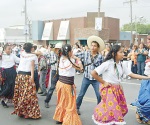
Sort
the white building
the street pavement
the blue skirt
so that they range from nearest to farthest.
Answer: the blue skirt
the street pavement
the white building

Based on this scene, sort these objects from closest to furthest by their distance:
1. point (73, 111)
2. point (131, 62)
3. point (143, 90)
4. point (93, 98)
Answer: point (73, 111) → point (143, 90) → point (93, 98) → point (131, 62)

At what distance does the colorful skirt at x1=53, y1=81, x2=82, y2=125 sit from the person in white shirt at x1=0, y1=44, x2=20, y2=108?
7.56ft

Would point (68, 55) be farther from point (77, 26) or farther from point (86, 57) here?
point (77, 26)

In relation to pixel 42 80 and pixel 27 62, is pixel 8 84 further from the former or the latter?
pixel 42 80

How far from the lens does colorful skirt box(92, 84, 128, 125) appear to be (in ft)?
16.1

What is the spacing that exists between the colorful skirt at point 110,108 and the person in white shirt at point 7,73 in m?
3.55

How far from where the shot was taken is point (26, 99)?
6.63 meters

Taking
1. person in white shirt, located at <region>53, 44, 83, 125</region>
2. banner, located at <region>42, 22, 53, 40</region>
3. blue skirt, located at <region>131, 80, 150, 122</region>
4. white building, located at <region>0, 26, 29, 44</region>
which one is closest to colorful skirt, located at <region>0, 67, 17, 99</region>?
person in white shirt, located at <region>53, 44, 83, 125</region>

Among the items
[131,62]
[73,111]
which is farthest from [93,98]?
[131,62]

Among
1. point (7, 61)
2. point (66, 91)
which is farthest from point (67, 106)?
point (7, 61)

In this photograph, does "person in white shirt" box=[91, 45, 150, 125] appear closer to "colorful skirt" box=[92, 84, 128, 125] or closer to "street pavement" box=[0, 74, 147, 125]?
"colorful skirt" box=[92, 84, 128, 125]

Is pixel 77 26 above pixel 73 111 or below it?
above

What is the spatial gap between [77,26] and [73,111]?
1371 inches

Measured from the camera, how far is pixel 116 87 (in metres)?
5.05
